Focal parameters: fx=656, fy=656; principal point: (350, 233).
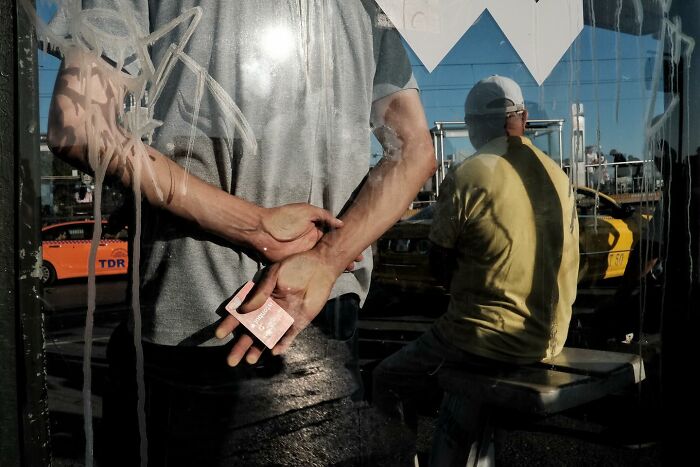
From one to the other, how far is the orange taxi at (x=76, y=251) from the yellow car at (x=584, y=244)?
1.80 ft

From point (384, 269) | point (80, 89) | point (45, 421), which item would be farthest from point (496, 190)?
point (45, 421)

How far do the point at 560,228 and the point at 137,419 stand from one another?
1.02 metres

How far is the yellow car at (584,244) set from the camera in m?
1.43

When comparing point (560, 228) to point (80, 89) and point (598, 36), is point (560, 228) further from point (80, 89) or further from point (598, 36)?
point (80, 89)

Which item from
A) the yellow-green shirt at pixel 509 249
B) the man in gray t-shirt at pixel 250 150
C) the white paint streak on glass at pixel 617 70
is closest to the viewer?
the man in gray t-shirt at pixel 250 150

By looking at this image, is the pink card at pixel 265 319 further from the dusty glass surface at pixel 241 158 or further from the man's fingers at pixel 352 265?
the man's fingers at pixel 352 265

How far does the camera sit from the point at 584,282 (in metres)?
1.55

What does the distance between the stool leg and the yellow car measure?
0.28 m

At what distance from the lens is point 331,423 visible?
148 cm

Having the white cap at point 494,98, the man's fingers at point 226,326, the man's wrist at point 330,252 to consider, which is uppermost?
the white cap at point 494,98

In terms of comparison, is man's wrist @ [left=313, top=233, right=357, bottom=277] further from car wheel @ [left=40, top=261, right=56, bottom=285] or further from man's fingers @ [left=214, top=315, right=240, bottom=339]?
car wheel @ [left=40, top=261, right=56, bottom=285]

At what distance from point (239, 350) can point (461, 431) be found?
0.54 meters

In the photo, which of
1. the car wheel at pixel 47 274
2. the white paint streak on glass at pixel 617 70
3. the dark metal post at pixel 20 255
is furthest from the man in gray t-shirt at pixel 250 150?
the white paint streak on glass at pixel 617 70

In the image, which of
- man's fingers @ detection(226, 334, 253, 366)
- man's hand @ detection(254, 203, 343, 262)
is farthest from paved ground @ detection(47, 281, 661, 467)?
man's hand @ detection(254, 203, 343, 262)
